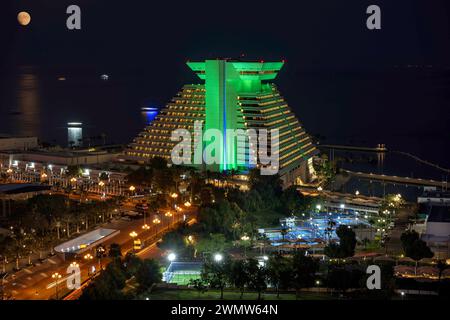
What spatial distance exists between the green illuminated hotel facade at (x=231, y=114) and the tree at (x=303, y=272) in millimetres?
14164

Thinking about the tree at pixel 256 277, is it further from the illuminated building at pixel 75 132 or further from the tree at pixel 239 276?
the illuminated building at pixel 75 132

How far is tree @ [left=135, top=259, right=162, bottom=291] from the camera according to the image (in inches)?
572

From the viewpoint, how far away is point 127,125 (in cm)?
6194

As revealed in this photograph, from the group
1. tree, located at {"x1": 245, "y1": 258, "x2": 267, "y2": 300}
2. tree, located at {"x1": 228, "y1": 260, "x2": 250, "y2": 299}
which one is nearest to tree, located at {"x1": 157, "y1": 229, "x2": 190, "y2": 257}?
tree, located at {"x1": 228, "y1": 260, "x2": 250, "y2": 299}

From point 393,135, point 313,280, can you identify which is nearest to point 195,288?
point 313,280

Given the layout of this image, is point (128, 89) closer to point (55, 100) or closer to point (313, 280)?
point (55, 100)

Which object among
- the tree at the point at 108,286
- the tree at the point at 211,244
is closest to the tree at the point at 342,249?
the tree at the point at 211,244

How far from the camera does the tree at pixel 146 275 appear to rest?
47.7 ft

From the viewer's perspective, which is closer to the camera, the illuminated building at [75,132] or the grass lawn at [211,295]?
the grass lawn at [211,295]

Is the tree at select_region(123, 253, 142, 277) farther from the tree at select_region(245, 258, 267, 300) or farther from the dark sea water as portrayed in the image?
the dark sea water

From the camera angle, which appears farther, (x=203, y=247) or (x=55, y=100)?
(x=55, y=100)

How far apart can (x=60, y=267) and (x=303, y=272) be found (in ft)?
24.3
